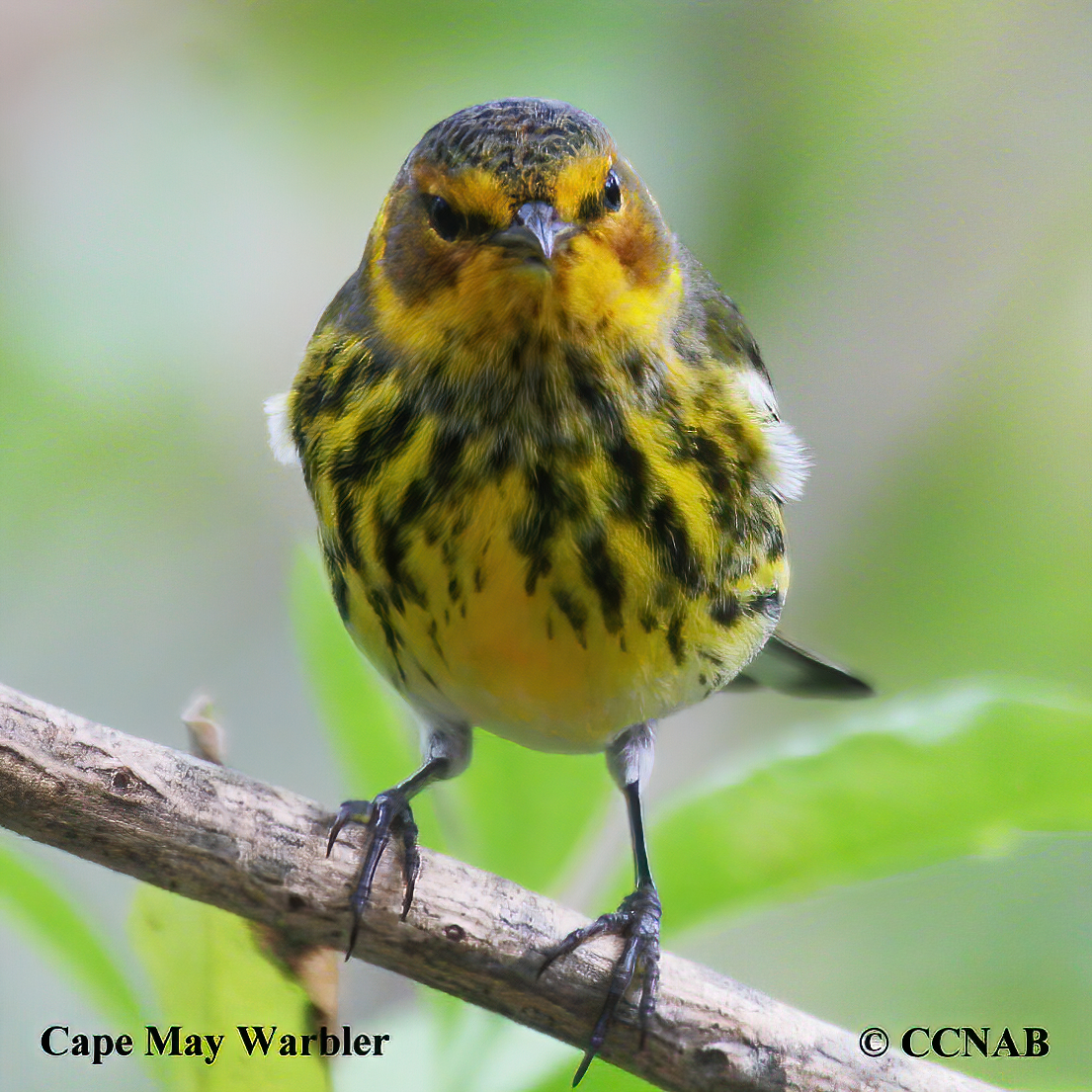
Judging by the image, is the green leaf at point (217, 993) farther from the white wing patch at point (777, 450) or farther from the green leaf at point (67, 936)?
the white wing patch at point (777, 450)

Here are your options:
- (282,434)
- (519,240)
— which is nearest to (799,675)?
(282,434)

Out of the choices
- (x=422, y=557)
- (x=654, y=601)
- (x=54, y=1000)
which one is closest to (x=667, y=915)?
(x=654, y=601)

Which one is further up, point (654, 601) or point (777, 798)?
point (654, 601)

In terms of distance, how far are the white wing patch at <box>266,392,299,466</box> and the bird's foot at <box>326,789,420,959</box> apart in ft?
1.36

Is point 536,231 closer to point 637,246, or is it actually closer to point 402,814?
point 637,246

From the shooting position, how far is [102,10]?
2094mm

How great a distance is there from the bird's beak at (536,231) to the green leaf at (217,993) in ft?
2.17

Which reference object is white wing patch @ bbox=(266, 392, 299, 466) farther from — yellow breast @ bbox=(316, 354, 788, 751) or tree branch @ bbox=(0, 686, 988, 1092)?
tree branch @ bbox=(0, 686, 988, 1092)

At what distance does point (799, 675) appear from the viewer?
1.87m

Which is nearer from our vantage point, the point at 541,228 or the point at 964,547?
the point at 541,228

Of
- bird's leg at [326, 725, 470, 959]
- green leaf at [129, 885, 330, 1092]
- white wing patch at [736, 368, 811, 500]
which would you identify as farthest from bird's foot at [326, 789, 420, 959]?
white wing patch at [736, 368, 811, 500]

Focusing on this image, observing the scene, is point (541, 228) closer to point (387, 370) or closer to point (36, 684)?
point (387, 370)

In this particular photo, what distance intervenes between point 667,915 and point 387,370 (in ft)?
2.09

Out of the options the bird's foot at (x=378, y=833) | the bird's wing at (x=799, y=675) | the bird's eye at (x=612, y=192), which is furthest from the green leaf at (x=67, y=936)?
the bird's wing at (x=799, y=675)
